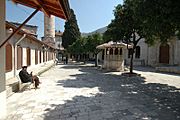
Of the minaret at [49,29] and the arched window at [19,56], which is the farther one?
the minaret at [49,29]

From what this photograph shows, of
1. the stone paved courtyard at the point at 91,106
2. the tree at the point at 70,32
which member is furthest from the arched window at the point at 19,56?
the tree at the point at 70,32

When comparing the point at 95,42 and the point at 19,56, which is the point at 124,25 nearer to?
the point at 19,56

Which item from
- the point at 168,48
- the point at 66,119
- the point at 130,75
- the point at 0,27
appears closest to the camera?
the point at 0,27

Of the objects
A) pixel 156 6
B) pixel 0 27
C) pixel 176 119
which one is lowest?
pixel 176 119

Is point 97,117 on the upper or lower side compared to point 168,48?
lower

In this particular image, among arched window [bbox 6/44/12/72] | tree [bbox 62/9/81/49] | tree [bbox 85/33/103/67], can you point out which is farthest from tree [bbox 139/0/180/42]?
tree [bbox 62/9/81/49]

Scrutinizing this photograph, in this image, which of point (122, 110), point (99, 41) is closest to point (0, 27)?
point (122, 110)

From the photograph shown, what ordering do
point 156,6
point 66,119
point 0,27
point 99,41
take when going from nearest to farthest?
point 0,27 < point 66,119 < point 156,6 < point 99,41

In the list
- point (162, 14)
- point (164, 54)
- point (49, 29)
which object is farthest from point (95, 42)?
point (162, 14)

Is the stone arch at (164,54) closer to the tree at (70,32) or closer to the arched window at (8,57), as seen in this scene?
the tree at (70,32)

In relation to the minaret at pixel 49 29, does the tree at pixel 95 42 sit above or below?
below

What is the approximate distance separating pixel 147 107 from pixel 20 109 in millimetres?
4163

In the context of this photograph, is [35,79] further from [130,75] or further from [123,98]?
[130,75]

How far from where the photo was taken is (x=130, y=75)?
655 inches
